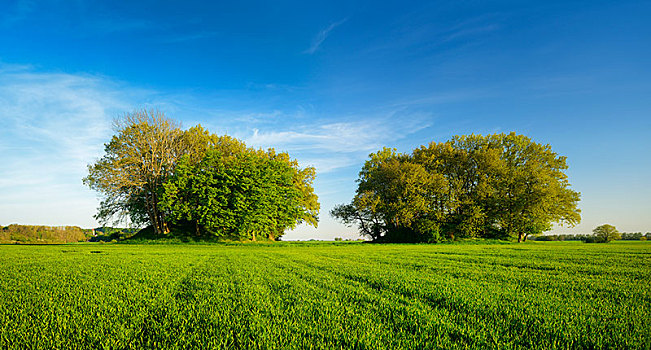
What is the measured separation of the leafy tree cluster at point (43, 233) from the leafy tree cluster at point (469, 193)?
47.0 m

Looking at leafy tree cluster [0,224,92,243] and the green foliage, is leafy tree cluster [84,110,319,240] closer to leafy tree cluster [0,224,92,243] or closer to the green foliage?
the green foliage

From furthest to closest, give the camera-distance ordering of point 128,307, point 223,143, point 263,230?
1. point 223,143
2. point 263,230
3. point 128,307

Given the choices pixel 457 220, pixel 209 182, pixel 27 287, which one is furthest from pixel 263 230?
pixel 27 287

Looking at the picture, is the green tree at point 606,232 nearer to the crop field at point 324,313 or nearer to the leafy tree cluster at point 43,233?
the crop field at point 324,313

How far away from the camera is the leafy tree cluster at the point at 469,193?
118ft

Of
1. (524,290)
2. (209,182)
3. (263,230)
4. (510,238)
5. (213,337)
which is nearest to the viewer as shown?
(213,337)

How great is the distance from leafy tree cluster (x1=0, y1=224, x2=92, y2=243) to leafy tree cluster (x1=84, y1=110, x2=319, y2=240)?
20.4m

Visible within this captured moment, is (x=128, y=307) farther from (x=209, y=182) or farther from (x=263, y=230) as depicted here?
(x=263, y=230)

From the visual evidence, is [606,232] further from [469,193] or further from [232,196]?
[232,196]

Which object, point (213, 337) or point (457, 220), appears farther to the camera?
point (457, 220)

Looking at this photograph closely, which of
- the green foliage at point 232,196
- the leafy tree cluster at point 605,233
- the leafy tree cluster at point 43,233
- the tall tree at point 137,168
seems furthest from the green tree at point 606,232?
the leafy tree cluster at point 43,233

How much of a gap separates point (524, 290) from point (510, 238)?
3976 cm

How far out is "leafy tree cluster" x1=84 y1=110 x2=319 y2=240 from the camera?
32.4 metres

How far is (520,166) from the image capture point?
3925 centimetres
